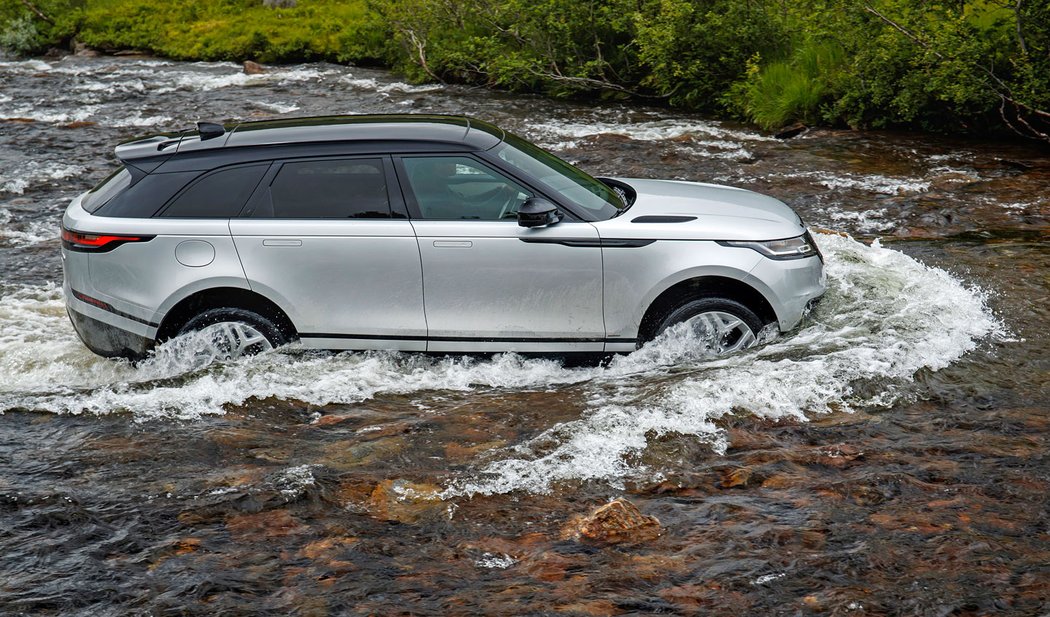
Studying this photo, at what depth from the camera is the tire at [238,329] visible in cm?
684

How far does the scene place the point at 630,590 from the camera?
4.46 metres

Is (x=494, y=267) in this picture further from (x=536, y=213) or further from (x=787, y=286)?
(x=787, y=286)

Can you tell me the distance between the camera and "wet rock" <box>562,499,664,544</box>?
4.88 m

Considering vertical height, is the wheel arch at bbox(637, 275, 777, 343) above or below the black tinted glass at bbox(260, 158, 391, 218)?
below

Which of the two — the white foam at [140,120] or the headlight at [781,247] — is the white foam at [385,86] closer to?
the white foam at [140,120]

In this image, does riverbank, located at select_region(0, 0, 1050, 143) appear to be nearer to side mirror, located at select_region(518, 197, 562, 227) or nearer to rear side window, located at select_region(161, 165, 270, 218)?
side mirror, located at select_region(518, 197, 562, 227)

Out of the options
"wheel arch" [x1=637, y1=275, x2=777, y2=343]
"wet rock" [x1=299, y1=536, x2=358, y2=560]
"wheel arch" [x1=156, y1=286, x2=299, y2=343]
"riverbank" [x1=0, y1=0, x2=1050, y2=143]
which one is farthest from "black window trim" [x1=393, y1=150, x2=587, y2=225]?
"riverbank" [x1=0, y1=0, x2=1050, y2=143]

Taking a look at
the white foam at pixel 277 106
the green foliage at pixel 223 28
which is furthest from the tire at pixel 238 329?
the green foliage at pixel 223 28

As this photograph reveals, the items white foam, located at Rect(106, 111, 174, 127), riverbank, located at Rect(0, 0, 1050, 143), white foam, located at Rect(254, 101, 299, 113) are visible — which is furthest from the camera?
white foam, located at Rect(254, 101, 299, 113)

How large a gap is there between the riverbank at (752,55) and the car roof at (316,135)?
9015 millimetres

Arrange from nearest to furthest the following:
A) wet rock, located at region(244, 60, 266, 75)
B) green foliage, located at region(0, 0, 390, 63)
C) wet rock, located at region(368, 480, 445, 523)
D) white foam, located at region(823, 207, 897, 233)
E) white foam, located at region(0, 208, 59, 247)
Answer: wet rock, located at region(368, 480, 445, 523), white foam, located at region(823, 207, 897, 233), white foam, located at region(0, 208, 59, 247), wet rock, located at region(244, 60, 266, 75), green foliage, located at region(0, 0, 390, 63)

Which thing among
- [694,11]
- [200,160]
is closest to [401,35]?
[694,11]

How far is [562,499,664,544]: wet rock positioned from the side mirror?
2.15 meters

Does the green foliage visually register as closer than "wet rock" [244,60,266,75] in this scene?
No
